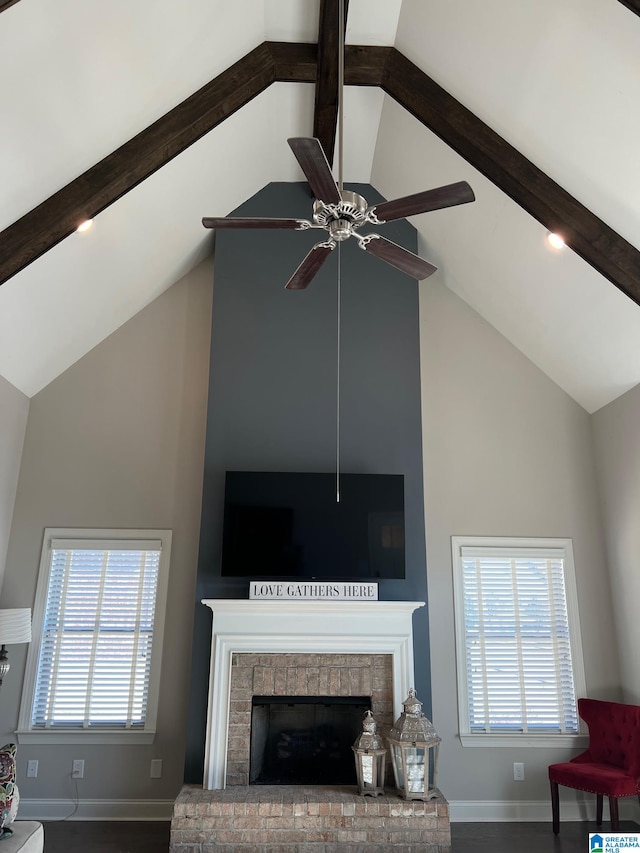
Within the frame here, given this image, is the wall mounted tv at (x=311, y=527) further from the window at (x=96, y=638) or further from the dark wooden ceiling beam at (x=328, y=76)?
the dark wooden ceiling beam at (x=328, y=76)

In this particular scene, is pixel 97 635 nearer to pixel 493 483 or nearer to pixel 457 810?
pixel 457 810

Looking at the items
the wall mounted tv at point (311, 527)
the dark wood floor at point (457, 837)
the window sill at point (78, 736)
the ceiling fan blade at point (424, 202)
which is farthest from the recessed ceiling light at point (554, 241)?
the window sill at point (78, 736)

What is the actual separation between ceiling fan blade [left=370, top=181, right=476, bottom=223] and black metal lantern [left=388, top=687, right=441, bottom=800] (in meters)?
3.21

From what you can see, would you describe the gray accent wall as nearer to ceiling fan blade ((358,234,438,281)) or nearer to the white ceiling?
the white ceiling

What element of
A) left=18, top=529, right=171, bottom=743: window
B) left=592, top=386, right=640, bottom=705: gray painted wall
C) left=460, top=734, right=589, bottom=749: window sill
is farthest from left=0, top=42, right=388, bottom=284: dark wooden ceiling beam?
left=460, top=734, right=589, bottom=749: window sill

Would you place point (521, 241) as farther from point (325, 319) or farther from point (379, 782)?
point (379, 782)

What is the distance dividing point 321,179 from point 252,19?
224cm

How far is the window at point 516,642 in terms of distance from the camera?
500 centimetres

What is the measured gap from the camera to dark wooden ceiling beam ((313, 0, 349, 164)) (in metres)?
4.00

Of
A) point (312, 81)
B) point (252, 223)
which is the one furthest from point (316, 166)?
point (312, 81)

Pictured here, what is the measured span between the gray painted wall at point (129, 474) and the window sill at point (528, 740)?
7.75ft

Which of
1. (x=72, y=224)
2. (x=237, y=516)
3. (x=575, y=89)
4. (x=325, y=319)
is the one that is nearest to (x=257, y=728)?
(x=237, y=516)

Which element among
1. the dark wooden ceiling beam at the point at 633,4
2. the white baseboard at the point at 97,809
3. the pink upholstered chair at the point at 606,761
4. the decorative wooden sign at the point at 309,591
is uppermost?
the dark wooden ceiling beam at the point at 633,4

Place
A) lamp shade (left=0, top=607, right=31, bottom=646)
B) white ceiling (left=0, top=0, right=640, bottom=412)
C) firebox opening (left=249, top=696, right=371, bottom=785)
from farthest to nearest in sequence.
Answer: firebox opening (left=249, top=696, right=371, bottom=785)
lamp shade (left=0, top=607, right=31, bottom=646)
white ceiling (left=0, top=0, right=640, bottom=412)
